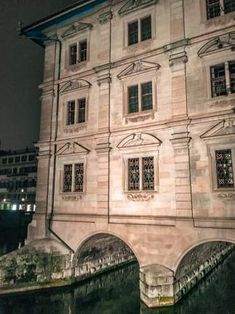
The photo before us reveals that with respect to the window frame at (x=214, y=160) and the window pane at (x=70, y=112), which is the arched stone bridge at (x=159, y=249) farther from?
the window pane at (x=70, y=112)

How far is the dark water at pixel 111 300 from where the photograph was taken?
14039 millimetres

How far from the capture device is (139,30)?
1730cm

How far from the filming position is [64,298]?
616 inches

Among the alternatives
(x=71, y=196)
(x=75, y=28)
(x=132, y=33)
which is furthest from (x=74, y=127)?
(x=75, y=28)

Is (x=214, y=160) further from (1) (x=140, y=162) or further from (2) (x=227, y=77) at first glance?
(2) (x=227, y=77)

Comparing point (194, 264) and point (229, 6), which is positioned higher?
point (229, 6)

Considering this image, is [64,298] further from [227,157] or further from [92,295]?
[227,157]

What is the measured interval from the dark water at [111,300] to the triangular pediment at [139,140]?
8465mm

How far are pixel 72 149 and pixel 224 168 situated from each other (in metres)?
9.70

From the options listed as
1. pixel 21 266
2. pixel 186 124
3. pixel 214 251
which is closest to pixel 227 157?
pixel 186 124

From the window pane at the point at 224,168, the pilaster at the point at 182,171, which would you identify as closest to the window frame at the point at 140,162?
the pilaster at the point at 182,171

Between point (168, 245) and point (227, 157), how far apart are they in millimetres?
5298

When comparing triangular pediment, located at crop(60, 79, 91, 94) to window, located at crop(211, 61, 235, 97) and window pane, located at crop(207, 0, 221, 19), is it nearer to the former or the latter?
window, located at crop(211, 61, 235, 97)

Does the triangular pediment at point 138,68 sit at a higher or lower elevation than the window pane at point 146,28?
lower
